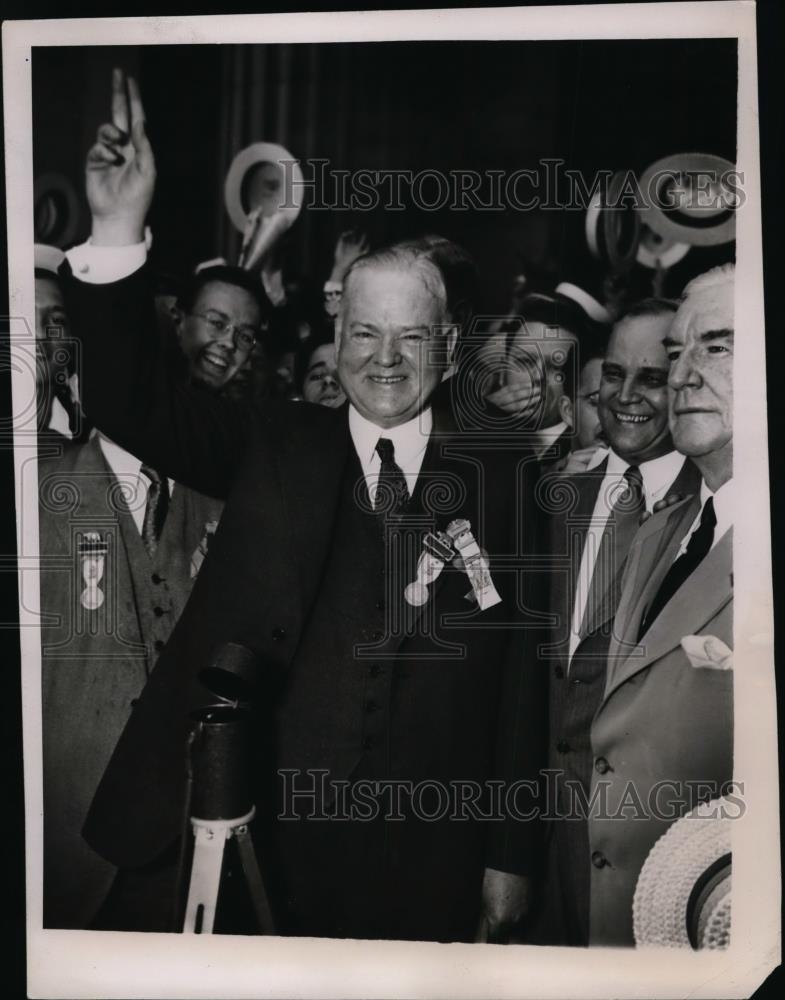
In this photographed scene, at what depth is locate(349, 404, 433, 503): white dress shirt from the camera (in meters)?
2.32

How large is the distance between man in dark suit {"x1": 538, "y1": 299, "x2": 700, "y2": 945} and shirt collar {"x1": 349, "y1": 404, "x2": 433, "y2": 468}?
12.2 inches

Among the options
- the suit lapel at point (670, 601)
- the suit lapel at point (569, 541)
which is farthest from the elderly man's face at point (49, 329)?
the suit lapel at point (670, 601)

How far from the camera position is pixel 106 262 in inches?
91.0

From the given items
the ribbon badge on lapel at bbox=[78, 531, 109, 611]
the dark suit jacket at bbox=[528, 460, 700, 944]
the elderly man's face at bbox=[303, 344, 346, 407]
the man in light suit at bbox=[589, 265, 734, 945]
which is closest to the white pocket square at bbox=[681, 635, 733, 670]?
the man in light suit at bbox=[589, 265, 734, 945]

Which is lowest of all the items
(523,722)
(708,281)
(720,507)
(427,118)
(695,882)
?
(695,882)

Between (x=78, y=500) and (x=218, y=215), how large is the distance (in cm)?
77

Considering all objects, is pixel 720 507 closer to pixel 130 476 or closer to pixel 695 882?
pixel 695 882

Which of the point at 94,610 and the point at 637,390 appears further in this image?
the point at 94,610

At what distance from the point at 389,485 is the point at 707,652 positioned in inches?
33.2

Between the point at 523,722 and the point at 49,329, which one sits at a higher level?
the point at 49,329

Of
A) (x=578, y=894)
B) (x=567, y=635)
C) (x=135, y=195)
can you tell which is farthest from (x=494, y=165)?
(x=578, y=894)

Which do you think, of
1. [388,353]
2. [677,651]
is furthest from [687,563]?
[388,353]

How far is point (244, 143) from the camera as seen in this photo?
2.33 metres

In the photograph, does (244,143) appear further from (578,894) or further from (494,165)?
(578,894)
